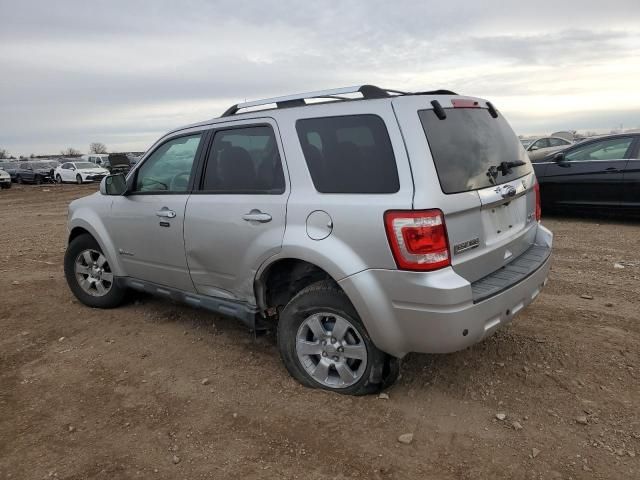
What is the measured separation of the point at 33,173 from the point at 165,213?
113ft

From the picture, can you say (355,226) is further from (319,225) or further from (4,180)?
(4,180)

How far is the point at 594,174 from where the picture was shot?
26.7 ft

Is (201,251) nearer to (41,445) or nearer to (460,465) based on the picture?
(41,445)

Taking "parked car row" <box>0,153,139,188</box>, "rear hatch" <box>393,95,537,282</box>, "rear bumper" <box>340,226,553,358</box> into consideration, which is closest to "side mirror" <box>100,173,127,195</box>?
"rear bumper" <box>340,226,553,358</box>

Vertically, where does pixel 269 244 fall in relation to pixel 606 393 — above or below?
above

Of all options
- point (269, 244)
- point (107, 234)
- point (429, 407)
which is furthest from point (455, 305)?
point (107, 234)

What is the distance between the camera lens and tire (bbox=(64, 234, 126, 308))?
16.0 feet

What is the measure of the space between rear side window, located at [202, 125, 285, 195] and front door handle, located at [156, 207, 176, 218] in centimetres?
35

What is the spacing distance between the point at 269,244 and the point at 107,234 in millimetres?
2129

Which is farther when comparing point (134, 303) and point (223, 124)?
point (134, 303)

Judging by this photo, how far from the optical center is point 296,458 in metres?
2.62

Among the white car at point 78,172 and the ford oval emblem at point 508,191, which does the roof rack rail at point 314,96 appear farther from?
the white car at point 78,172

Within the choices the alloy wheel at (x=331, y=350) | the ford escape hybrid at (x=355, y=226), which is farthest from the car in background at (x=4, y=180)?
the alloy wheel at (x=331, y=350)

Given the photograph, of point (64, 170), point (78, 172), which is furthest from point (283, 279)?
point (64, 170)
